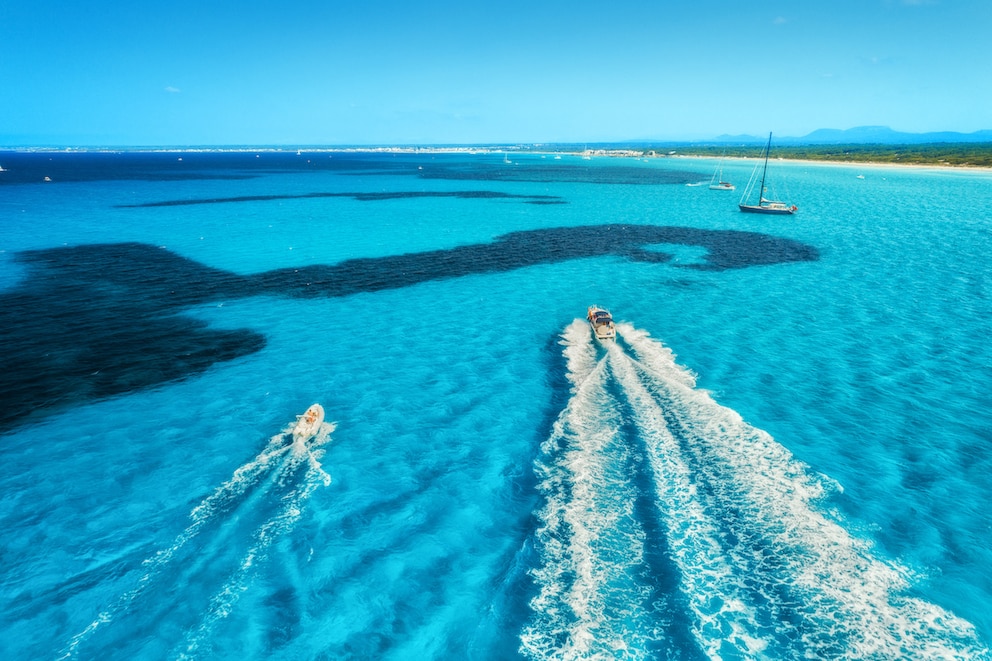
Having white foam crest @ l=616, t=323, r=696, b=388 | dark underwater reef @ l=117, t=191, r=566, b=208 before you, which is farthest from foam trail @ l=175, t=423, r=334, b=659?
dark underwater reef @ l=117, t=191, r=566, b=208

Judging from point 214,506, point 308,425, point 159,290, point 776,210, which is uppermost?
point 776,210

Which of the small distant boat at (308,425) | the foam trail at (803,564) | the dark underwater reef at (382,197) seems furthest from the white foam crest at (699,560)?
the dark underwater reef at (382,197)

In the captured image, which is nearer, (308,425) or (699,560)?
(699,560)

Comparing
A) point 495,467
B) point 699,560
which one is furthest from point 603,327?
point 699,560

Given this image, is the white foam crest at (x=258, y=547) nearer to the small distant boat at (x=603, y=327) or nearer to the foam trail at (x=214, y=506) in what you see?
the foam trail at (x=214, y=506)

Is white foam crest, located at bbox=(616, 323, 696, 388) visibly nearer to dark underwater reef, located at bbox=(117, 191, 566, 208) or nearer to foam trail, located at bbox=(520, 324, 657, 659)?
foam trail, located at bbox=(520, 324, 657, 659)

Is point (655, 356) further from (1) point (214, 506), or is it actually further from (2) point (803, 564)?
(1) point (214, 506)

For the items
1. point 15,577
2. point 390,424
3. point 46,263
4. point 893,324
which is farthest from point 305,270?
point 893,324
